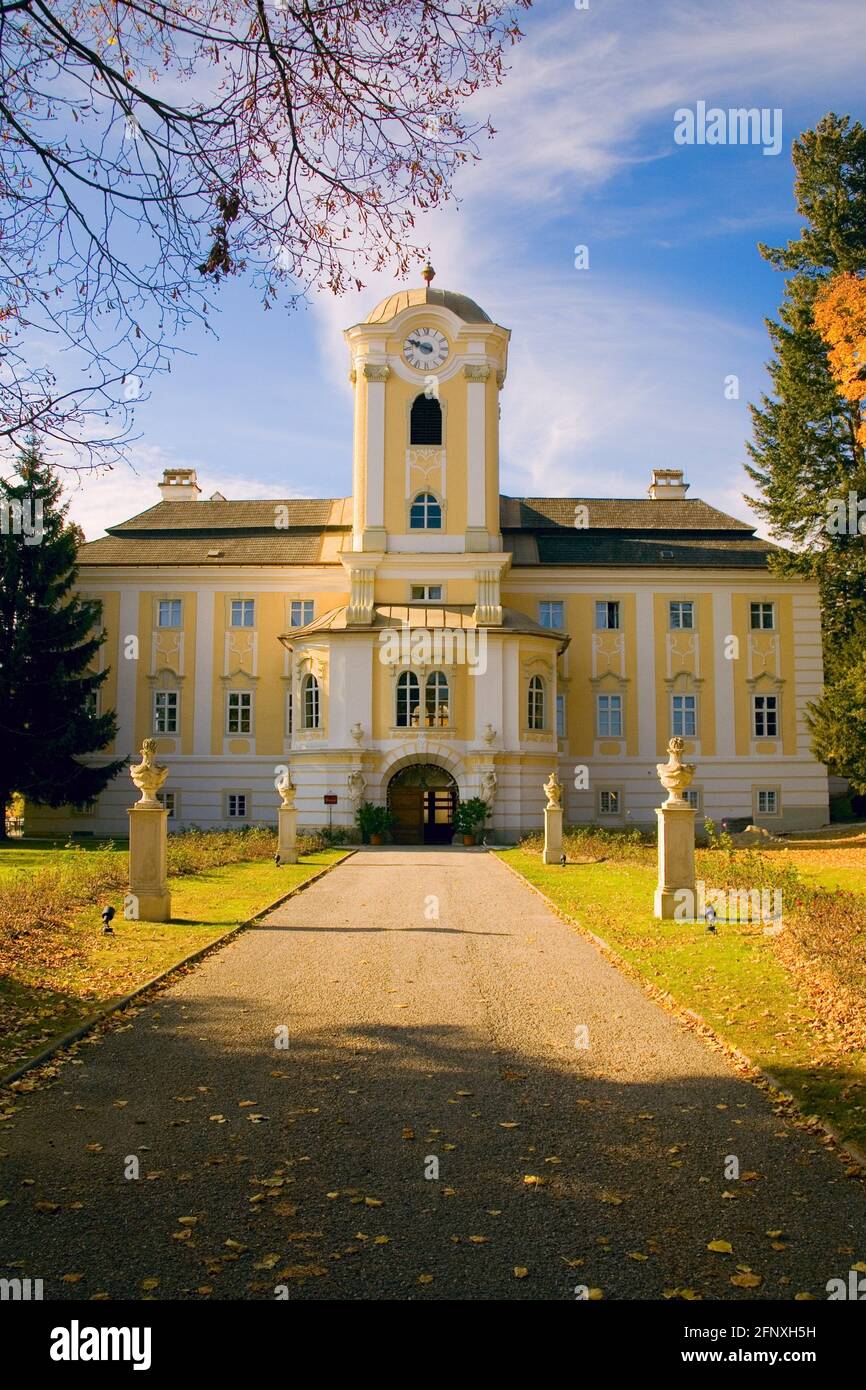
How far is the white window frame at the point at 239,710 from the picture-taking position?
42781 millimetres

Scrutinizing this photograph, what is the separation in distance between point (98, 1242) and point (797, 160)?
136 feet

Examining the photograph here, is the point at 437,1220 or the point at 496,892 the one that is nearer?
the point at 437,1220

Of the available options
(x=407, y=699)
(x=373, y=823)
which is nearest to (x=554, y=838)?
(x=373, y=823)

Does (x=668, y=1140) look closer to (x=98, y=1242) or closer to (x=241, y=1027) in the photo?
(x=98, y=1242)

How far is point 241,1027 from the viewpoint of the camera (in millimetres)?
9000

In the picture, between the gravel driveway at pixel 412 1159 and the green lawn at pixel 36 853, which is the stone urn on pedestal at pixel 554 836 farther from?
the gravel driveway at pixel 412 1159

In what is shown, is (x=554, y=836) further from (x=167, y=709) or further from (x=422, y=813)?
(x=167, y=709)

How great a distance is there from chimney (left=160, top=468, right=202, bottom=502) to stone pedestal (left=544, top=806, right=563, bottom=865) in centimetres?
2932

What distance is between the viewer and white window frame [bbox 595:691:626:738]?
42750 millimetres

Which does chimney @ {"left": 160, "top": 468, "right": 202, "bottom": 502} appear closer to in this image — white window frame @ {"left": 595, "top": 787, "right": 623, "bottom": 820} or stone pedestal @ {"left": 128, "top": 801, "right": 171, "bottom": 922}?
white window frame @ {"left": 595, "top": 787, "right": 623, "bottom": 820}

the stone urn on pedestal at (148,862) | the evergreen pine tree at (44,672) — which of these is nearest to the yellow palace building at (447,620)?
the evergreen pine tree at (44,672)

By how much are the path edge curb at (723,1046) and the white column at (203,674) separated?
98.0 ft

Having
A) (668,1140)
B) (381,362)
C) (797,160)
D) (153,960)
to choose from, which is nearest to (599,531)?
(381,362)

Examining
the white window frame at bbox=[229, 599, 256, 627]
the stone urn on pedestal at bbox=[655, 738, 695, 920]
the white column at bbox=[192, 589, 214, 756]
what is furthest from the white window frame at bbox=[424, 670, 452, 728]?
the stone urn on pedestal at bbox=[655, 738, 695, 920]
